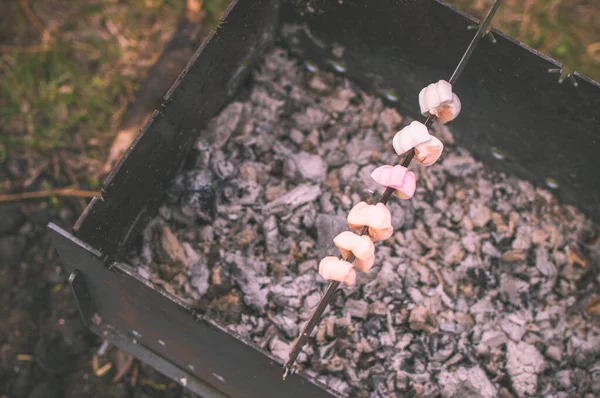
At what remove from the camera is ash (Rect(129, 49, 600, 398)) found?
188 centimetres

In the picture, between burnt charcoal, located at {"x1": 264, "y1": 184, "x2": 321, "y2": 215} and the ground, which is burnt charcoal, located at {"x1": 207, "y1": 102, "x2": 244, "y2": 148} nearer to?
burnt charcoal, located at {"x1": 264, "y1": 184, "x2": 321, "y2": 215}

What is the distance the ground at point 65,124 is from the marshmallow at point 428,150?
1.22 metres

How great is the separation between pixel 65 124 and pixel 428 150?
165 cm

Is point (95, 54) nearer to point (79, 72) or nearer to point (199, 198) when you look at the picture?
point (79, 72)

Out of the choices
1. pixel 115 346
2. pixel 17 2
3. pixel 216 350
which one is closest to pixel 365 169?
pixel 216 350

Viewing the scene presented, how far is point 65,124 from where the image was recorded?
252 cm

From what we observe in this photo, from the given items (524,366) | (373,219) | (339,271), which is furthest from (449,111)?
(524,366)

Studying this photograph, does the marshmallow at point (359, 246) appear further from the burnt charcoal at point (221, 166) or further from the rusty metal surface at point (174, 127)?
the burnt charcoal at point (221, 166)

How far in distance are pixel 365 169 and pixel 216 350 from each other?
0.83m

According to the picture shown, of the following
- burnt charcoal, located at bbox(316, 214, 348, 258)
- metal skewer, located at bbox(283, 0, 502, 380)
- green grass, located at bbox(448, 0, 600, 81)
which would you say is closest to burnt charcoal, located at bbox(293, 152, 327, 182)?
burnt charcoal, located at bbox(316, 214, 348, 258)

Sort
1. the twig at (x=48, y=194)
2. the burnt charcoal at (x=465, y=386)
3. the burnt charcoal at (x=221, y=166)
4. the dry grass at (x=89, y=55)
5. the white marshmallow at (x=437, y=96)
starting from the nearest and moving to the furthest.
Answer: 1. the white marshmallow at (x=437, y=96)
2. the burnt charcoal at (x=465, y=386)
3. the burnt charcoal at (x=221, y=166)
4. the twig at (x=48, y=194)
5. the dry grass at (x=89, y=55)

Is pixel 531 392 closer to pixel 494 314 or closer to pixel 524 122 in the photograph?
pixel 494 314

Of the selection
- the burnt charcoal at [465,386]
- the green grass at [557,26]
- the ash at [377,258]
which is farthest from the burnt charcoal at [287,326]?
the green grass at [557,26]

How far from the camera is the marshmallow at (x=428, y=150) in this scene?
1.40 m
